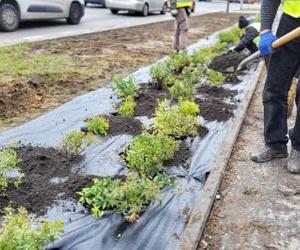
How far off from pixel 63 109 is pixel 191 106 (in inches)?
61.9

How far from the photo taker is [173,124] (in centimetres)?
500

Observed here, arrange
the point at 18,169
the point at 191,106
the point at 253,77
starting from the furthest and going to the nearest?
the point at 253,77 < the point at 191,106 < the point at 18,169

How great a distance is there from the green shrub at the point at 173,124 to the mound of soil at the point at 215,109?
755mm

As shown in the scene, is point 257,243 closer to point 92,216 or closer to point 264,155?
point 92,216

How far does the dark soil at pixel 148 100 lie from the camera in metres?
5.91

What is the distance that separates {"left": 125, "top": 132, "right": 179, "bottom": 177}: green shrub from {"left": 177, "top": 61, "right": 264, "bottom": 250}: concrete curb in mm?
443

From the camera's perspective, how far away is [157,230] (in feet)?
11.1

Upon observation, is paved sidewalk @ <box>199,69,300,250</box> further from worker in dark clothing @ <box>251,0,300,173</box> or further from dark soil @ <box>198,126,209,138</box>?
dark soil @ <box>198,126,209,138</box>

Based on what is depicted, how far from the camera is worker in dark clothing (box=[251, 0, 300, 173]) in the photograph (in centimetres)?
429

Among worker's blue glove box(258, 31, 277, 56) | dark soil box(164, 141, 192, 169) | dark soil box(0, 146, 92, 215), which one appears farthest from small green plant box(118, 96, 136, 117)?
worker's blue glove box(258, 31, 277, 56)

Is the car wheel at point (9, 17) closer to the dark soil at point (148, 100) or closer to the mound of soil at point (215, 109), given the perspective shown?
the dark soil at point (148, 100)

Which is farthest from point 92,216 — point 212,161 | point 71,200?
point 212,161

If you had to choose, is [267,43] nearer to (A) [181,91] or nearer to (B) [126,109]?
(B) [126,109]

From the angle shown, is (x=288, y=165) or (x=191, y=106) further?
(x=191, y=106)
